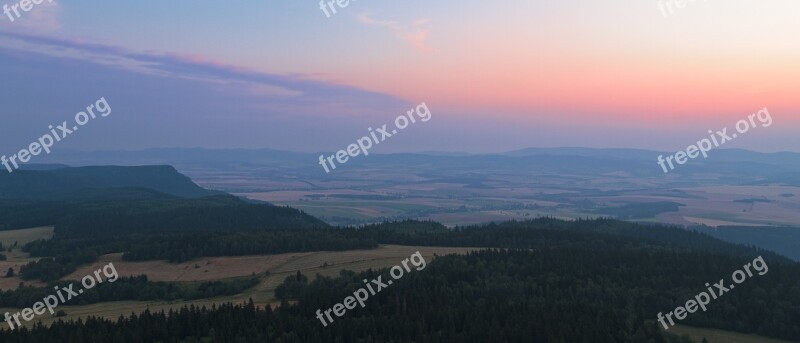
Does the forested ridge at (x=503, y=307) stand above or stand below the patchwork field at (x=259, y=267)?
below

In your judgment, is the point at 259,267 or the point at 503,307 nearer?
the point at 503,307

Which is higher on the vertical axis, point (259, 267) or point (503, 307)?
point (259, 267)

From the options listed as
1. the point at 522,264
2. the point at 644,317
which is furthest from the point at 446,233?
the point at 644,317

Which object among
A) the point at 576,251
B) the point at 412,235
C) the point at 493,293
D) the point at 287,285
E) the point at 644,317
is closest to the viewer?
the point at 644,317

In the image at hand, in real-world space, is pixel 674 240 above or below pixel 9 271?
below

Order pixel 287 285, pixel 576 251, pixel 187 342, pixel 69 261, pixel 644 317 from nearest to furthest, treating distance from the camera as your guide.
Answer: pixel 187 342 < pixel 644 317 < pixel 287 285 < pixel 576 251 < pixel 69 261

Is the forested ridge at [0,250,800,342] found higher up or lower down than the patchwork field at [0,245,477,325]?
lower down

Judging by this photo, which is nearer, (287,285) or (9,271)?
(287,285)

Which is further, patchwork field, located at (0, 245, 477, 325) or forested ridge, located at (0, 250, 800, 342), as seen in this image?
patchwork field, located at (0, 245, 477, 325)

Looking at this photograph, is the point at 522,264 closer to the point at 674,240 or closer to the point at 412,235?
the point at 412,235

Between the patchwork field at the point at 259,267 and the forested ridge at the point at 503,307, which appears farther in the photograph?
the patchwork field at the point at 259,267

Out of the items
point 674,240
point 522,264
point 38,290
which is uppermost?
point 38,290
